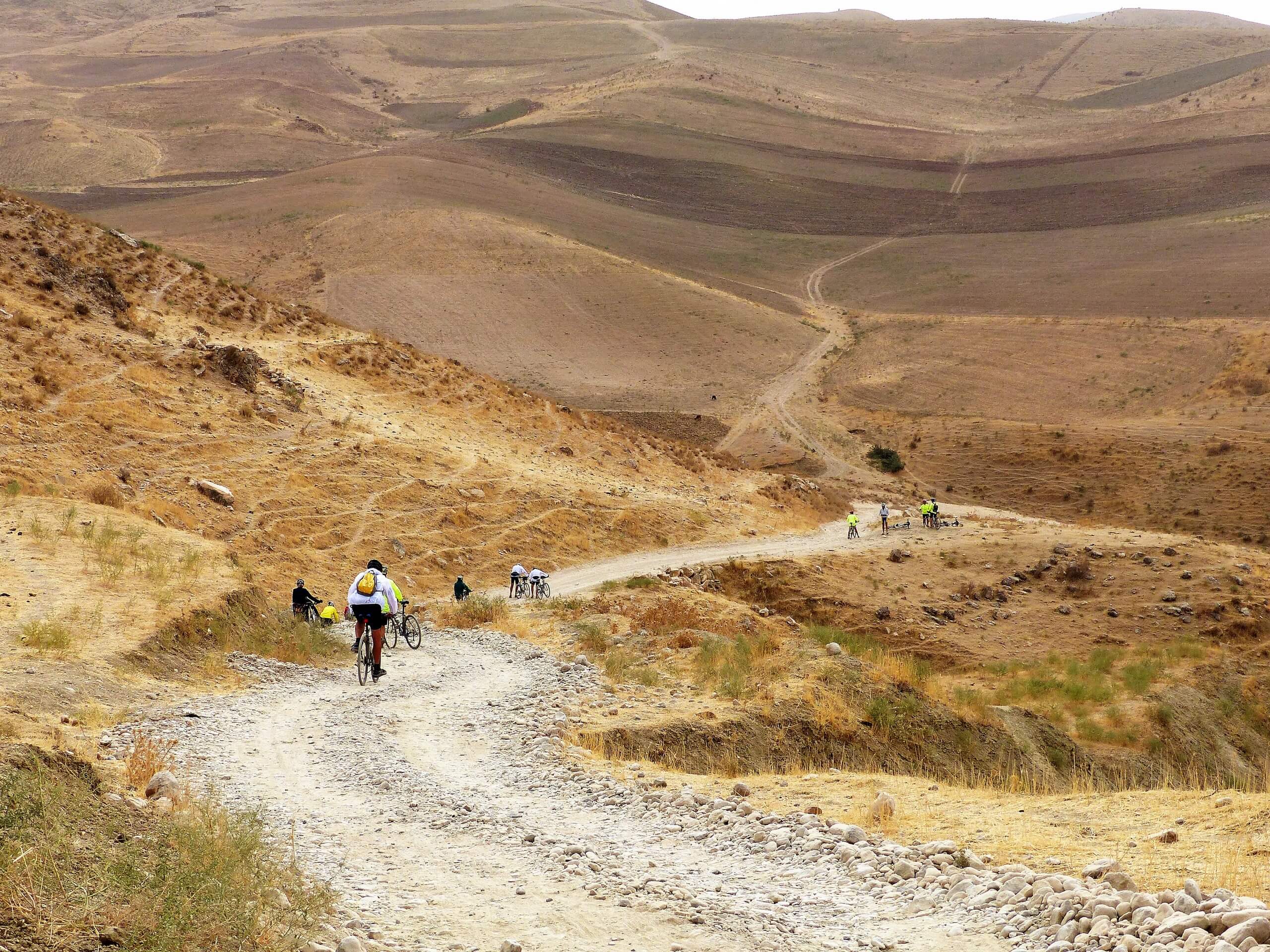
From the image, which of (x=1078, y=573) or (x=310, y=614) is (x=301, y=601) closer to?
(x=310, y=614)

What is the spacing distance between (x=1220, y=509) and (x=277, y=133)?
103 metres

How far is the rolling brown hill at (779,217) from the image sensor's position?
54281 mm

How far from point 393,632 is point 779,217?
81004 millimetres

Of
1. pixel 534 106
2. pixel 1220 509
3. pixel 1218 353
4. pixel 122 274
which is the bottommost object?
pixel 1220 509

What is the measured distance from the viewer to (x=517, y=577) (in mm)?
26094

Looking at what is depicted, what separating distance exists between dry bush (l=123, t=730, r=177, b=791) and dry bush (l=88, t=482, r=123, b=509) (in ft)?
43.5

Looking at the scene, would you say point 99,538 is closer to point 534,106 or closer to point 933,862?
point 933,862

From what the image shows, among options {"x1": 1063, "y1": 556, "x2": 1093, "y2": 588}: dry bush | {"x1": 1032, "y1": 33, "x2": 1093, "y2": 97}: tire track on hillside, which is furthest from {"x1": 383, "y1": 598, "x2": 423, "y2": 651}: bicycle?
{"x1": 1032, "y1": 33, "x2": 1093, "y2": 97}: tire track on hillside

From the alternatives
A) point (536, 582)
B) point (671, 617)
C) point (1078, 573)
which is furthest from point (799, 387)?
point (671, 617)

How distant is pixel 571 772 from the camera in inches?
405

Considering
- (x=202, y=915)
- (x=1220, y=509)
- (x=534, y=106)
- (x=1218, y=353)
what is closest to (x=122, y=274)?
(x=202, y=915)

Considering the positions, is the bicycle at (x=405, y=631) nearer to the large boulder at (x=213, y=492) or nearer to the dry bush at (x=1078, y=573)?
the large boulder at (x=213, y=492)

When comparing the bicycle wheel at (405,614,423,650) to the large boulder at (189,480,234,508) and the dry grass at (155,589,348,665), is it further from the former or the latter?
the large boulder at (189,480,234,508)

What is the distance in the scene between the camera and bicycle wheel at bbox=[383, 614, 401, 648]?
59.0ft
